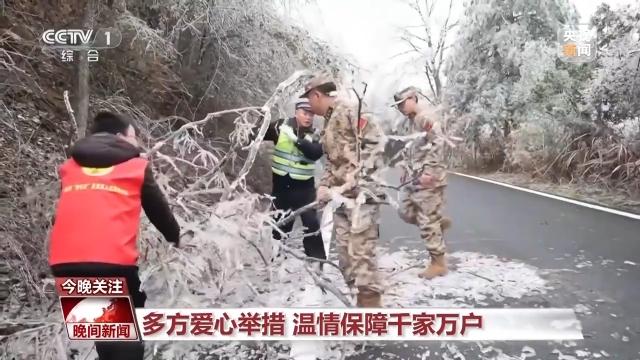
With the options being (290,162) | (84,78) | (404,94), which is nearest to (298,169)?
(290,162)

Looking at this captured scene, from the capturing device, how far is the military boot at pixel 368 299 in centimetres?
176

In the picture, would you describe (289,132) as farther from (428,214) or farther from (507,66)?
(507,66)

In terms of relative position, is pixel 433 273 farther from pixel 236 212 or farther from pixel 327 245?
pixel 236 212

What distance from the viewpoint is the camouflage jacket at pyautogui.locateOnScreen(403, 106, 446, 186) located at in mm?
1888

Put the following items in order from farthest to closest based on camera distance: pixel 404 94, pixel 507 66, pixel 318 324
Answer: pixel 507 66
pixel 404 94
pixel 318 324

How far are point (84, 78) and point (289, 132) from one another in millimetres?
812

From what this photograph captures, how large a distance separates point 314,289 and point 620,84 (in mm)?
2203

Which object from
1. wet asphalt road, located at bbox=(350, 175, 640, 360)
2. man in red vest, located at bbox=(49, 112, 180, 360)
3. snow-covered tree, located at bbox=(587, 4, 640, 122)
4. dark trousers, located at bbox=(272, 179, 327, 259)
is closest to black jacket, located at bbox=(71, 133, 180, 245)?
man in red vest, located at bbox=(49, 112, 180, 360)

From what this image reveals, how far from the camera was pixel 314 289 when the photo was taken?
6.34ft

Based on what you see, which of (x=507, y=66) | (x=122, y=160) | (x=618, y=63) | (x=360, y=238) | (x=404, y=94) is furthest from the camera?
(x=618, y=63)

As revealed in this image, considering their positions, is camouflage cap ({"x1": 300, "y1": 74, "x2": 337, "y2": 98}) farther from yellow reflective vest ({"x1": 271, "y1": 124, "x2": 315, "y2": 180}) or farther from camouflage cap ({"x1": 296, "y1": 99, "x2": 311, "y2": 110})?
yellow reflective vest ({"x1": 271, "y1": 124, "x2": 315, "y2": 180})

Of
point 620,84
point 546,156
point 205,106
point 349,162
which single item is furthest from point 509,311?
point 620,84

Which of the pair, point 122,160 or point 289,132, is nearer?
Answer: point 122,160

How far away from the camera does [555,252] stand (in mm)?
1867
